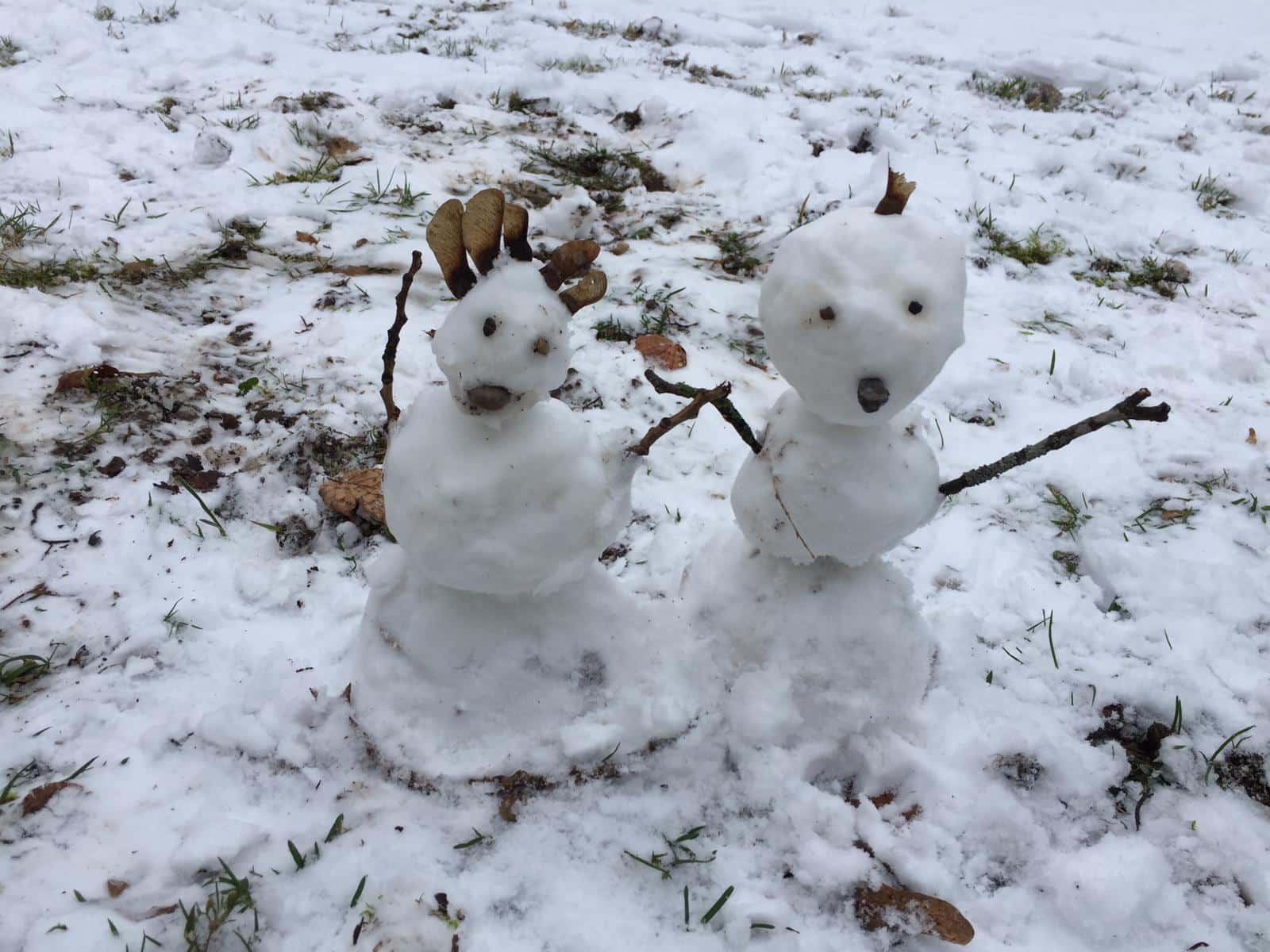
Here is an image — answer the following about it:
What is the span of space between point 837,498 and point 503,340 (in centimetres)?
64

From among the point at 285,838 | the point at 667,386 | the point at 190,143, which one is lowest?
the point at 285,838

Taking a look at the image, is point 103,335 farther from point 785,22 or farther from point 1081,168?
point 785,22

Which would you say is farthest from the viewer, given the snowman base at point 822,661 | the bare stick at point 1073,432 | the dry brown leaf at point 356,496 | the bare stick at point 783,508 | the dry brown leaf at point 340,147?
the dry brown leaf at point 340,147

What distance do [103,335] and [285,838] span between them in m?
1.88

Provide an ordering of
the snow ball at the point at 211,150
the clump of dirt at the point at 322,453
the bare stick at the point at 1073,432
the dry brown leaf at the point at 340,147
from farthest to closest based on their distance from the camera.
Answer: the dry brown leaf at the point at 340,147
the snow ball at the point at 211,150
the clump of dirt at the point at 322,453
the bare stick at the point at 1073,432

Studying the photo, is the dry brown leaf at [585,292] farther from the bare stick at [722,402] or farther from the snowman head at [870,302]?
the snowman head at [870,302]

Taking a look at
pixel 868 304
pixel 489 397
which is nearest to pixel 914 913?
pixel 868 304

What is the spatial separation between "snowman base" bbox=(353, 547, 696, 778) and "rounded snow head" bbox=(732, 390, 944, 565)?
416 mm

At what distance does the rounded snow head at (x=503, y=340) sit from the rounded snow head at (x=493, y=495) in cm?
8

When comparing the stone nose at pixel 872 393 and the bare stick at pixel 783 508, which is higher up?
the stone nose at pixel 872 393

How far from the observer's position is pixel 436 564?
1.37 m

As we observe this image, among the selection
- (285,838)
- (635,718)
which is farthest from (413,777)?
(635,718)

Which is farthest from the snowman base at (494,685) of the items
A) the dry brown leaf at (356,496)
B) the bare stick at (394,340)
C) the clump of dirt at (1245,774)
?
the clump of dirt at (1245,774)

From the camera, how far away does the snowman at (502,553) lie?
1236mm
